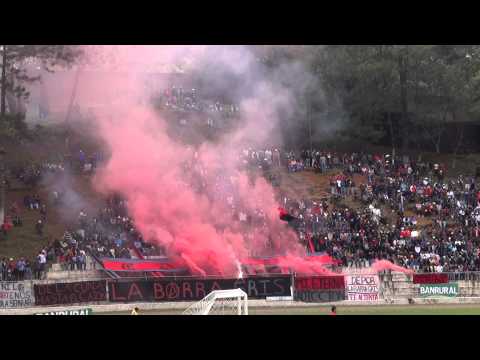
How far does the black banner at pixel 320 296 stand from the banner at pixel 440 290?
3606 mm

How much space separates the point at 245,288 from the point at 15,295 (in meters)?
9.13

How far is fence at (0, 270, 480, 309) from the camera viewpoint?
33375 millimetres

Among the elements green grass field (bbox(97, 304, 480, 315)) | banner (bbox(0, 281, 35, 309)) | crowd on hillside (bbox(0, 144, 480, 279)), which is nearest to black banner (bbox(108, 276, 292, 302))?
green grass field (bbox(97, 304, 480, 315))

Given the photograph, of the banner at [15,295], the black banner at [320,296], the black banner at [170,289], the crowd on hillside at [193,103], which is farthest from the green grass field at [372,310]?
the crowd on hillside at [193,103]

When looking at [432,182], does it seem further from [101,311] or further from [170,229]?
[101,311]

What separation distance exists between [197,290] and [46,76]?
68.0ft

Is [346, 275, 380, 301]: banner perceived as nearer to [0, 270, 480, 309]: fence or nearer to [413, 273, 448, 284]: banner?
[0, 270, 480, 309]: fence

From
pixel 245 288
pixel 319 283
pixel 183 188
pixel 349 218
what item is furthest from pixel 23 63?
pixel 319 283

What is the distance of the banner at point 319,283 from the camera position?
34.9m

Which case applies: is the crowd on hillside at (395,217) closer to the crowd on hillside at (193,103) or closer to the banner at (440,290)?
the banner at (440,290)

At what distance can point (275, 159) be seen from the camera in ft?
157

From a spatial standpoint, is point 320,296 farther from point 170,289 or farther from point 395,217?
point 395,217

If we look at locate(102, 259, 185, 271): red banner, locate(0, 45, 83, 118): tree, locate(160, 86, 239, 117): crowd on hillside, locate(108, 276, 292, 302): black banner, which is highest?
locate(0, 45, 83, 118): tree
